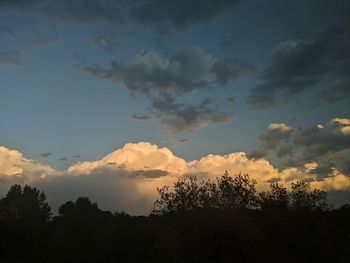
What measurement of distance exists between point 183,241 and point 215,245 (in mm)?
3671

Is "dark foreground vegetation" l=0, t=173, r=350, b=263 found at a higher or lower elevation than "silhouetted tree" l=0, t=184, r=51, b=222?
lower

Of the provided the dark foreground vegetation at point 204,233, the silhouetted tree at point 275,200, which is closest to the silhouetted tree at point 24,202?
the dark foreground vegetation at point 204,233

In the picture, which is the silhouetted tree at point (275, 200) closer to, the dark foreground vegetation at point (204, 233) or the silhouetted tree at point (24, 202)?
the dark foreground vegetation at point (204, 233)

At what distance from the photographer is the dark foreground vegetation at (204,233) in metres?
43.0

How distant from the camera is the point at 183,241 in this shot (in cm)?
4453

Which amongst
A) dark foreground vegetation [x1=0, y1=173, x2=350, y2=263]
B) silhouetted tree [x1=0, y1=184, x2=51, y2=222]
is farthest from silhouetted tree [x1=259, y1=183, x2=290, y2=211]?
silhouetted tree [x1=0, y1=184, x2=51, y2=222]

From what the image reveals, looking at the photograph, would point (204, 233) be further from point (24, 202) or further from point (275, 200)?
point (24, 202)

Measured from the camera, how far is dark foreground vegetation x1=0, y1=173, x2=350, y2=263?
43.0m

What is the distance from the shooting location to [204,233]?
42875 millimetres

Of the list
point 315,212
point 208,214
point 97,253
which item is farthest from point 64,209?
point 208,214

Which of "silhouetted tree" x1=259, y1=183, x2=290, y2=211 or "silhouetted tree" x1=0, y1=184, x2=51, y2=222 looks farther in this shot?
"silhouetted tree" x1=0, y1=184, x2=51, y2=222

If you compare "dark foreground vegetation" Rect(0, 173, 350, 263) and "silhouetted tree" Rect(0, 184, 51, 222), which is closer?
"dark foreground vegetation" Rect(0, 173, 350, 263)

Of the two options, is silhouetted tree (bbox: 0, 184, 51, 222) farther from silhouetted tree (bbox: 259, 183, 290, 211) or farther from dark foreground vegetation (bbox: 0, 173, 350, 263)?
silhouetted tree (bbox: 259, 183, 290, 211)

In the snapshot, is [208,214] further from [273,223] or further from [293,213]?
[293,213]
